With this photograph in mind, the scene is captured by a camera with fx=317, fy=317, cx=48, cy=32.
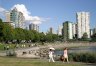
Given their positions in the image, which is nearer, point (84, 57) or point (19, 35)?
point (84, 57)

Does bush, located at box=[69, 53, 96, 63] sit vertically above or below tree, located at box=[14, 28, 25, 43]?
below

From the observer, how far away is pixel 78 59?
3947 cm

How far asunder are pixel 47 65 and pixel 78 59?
10034mm

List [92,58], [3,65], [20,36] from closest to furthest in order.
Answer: [3,65] < [92,58] < [20,36]

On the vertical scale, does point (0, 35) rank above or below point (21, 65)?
above

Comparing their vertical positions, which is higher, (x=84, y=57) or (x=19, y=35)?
(x=19, y=35)

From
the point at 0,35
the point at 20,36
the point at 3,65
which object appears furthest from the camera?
the point at 20,36

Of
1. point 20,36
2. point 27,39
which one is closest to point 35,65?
point 20,36

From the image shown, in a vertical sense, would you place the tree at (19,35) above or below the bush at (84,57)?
above

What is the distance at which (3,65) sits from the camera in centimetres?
2969

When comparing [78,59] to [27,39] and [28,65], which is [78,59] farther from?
[27,39]

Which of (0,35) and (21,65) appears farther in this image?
(0,35)

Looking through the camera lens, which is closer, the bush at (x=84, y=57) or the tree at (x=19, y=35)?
the bush at (x=84, y=57)

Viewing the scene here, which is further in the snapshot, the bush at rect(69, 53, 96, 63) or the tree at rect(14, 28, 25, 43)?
the tree at rect(14, 28, 25, 43)
